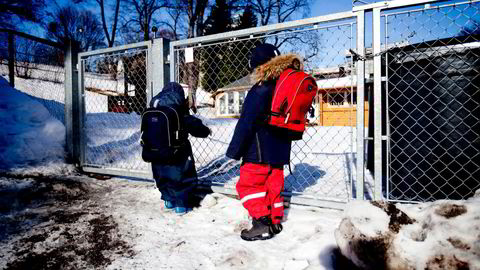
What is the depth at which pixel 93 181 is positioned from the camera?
3959mm

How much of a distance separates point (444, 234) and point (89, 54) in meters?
4.66

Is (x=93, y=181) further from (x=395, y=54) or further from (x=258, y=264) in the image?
(x=395, y=54)

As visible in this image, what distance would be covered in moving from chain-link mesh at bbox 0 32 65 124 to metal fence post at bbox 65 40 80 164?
72 centimetres

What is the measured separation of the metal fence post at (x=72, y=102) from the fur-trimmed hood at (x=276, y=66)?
3491 mm

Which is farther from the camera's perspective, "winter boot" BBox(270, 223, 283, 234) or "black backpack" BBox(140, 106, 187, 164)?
"black backpack" BBox(140, 106, 187, 164)

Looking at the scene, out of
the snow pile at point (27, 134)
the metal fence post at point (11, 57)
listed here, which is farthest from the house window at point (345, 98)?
the metal fence post at point (11, 57)

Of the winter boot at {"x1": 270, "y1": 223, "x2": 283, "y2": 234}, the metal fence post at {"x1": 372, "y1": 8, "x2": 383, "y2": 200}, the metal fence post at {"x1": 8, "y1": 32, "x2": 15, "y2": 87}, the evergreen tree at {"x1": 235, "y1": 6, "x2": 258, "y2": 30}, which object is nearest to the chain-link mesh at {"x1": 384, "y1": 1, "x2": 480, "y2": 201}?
the metal fence post at {"x1": 372, "y1": 8, "x2": 383, "y2": 200}

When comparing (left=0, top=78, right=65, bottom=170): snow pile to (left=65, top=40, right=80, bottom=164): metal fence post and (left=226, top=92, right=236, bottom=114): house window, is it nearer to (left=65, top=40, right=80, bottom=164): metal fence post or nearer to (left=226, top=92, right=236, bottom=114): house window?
(left=65, top=40, right=80, bottom=164): metal fence post

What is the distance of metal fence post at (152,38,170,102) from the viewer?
10.8 feet

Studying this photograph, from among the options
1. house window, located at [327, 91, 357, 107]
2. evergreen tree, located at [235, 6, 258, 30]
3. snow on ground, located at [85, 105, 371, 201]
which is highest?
evergreen tree, located at [235, 6, 258, 30]

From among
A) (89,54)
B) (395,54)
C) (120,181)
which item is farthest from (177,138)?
(89,54)

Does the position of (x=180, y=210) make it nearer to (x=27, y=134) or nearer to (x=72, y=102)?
(x=72, y=102)

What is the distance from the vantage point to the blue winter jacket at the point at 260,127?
2182 millimetres

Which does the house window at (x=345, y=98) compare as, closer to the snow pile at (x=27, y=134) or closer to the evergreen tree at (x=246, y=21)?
the snow pile at (x=27, y=134)
